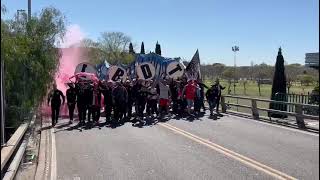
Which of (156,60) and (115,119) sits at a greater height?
(156,60)

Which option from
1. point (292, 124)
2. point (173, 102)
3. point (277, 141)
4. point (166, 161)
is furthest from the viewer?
point (173, 102)

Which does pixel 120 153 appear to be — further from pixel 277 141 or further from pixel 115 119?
pixel 115 119

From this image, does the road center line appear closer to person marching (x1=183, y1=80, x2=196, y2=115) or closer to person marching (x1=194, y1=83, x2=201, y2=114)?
person marching (x1=183, y1=80, x2=196, y2=115)

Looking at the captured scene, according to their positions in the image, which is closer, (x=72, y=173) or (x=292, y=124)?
(x=72, y=173)

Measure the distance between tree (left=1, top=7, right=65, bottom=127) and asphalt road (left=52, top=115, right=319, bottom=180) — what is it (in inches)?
57.7

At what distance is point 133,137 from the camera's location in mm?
16812

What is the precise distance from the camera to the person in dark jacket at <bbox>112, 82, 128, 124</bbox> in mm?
22156

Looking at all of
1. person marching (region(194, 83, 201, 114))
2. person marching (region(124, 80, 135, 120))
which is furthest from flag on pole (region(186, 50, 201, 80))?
person marching (region(124, 80, 135, 120))

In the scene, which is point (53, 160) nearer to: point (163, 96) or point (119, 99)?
point (119, 99)

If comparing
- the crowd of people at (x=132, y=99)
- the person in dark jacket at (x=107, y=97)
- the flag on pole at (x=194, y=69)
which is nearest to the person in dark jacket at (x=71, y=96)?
the crowd of people at (x=132, y=99)

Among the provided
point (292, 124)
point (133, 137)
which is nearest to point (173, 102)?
point (292, 124)

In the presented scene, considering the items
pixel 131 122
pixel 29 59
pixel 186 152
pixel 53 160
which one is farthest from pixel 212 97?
pixel 53 160

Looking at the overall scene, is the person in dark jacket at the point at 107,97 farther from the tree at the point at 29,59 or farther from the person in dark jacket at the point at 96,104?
the tree at the point at 29,59

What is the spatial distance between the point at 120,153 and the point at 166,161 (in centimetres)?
174
